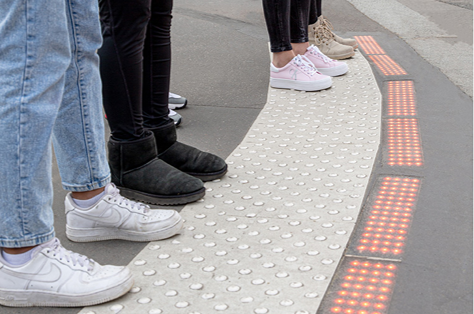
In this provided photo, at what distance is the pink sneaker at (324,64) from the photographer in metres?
3.68

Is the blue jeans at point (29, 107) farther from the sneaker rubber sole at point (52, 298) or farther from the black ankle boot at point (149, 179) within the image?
the black ankle boot at point (149, 179)

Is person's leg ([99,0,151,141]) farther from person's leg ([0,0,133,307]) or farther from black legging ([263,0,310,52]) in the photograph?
black legging ([263,0,310,52])

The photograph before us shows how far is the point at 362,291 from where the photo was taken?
1.49 metres

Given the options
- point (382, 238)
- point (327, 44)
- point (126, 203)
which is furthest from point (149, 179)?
point (327, 44)

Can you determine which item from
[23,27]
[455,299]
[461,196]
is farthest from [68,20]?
[461,196]

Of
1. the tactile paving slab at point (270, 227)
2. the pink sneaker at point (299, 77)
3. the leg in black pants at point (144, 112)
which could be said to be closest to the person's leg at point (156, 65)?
the leg in black pants at point (144, 112)

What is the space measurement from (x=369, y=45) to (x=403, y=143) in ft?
7.50

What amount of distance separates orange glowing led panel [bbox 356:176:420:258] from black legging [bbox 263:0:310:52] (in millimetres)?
1456

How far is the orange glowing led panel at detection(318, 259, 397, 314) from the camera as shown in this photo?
1417 mm

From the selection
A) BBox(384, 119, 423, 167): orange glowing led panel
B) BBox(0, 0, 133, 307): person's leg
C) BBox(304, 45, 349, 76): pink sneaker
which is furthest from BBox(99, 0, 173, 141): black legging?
BBox(304, 45, 349, 76): pink sneaker

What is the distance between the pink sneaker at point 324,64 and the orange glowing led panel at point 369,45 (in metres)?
0.79

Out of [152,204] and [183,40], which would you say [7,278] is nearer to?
[152,204]

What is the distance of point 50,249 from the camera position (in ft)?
4.75

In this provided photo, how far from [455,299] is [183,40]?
3.68 meters
